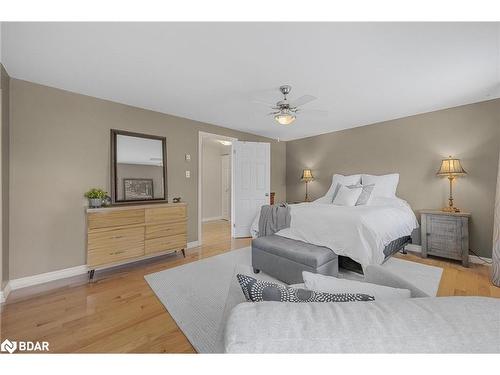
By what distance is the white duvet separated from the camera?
246 cm

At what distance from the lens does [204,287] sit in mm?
2447

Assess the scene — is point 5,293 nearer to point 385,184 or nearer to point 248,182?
point 248,182

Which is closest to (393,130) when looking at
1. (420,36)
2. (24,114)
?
(420,36)

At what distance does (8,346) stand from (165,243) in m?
1.77

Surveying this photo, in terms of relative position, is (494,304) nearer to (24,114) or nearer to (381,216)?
(381,216)

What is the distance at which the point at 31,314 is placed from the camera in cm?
195

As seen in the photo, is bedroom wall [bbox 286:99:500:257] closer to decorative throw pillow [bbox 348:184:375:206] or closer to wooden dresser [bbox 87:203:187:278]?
decorative throw pillow [bbox 348:184:375:206]

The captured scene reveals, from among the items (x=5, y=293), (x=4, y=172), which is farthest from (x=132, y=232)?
(x=4, y=172)

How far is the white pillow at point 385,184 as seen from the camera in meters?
3.69

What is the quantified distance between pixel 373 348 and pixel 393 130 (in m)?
4.53
